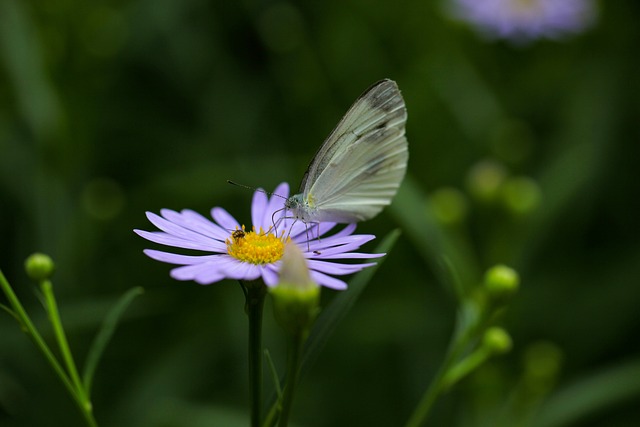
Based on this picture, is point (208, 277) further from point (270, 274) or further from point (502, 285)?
point (502, 285)

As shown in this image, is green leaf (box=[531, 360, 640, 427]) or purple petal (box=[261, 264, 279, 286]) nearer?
purple petal (box=[261, 264, 279, 286])

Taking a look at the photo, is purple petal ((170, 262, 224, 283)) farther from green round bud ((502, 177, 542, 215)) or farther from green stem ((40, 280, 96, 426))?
green round bud ((502, 177, 542, 215))

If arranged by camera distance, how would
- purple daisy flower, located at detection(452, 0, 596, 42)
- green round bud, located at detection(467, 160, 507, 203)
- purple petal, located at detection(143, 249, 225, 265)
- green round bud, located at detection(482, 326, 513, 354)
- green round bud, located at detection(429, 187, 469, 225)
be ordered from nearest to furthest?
1. purple petal, located at detection(143, 249, 225, 265)
2. green round bud, located at detection(482, 326, 513, 354)
3. green round bud, located at detection(429, 187, 469, 225)
4. green round bud, located at detection(467, 160, 507, 203)
5. purple daisy flower, located at detection(452, 0, 596, 42)

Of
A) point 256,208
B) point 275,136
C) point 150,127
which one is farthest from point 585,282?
point 150,127

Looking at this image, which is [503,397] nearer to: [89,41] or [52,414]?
[52,414]

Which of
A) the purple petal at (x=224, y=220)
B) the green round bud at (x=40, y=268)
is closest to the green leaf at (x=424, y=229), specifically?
the purple petal at (x=224, y=220)

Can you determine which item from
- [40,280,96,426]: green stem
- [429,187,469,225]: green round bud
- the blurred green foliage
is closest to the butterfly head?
the blurred green foliage

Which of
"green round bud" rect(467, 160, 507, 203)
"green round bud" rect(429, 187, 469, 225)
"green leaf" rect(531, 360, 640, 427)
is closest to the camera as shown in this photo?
"green leaf" rect(531, 360, 640, 427)

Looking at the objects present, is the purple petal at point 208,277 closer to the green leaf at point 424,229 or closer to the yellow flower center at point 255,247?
the yellow flower center at point 255,247
